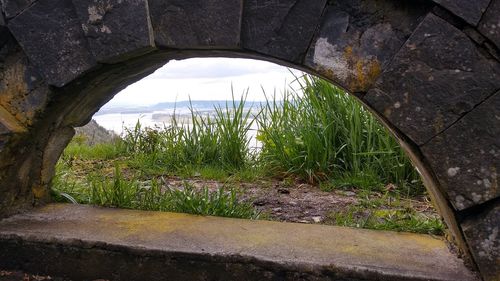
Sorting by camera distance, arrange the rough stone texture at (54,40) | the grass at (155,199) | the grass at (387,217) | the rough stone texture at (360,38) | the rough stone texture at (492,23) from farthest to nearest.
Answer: the grass at (155,199), the grass at (387,217), the rough stone texture at (54,40), the rough stone texture at (360,38), the rough stone texture at (492,23)

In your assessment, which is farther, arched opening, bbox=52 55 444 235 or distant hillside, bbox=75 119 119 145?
distant hillside, bbox=75 119 119 145

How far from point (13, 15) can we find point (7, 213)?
100 centimetres

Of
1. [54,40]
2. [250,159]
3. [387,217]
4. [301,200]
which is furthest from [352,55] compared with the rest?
[250,159]

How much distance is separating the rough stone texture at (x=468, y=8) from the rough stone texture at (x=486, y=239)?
0.68 metres

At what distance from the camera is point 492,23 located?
181cm

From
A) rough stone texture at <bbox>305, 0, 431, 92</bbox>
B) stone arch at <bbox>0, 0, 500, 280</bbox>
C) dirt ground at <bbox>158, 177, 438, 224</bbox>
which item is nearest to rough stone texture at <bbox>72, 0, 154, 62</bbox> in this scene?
stone arch at <bbox>0, 0, 500, 280</bbox>

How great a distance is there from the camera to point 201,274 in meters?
2.21

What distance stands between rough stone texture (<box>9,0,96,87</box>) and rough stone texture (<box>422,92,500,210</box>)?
1501mm

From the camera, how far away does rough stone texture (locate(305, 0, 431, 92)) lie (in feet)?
6.43

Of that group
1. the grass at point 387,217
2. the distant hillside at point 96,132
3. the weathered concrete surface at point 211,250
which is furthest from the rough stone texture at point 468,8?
the distant hillside at point 96,132

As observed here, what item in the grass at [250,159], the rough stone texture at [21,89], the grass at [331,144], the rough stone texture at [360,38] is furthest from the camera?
the grass at [331,144]

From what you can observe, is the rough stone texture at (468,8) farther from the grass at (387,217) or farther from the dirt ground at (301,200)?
the dirt ground at (301,200)

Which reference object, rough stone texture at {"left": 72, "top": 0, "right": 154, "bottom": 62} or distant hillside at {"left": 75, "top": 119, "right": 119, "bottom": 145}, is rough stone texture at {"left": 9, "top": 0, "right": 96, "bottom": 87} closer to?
rough stone texture at {"left": 72, "top": 0, "right": 154, "bottom": 62}

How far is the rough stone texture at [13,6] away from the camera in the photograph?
2290 mm
